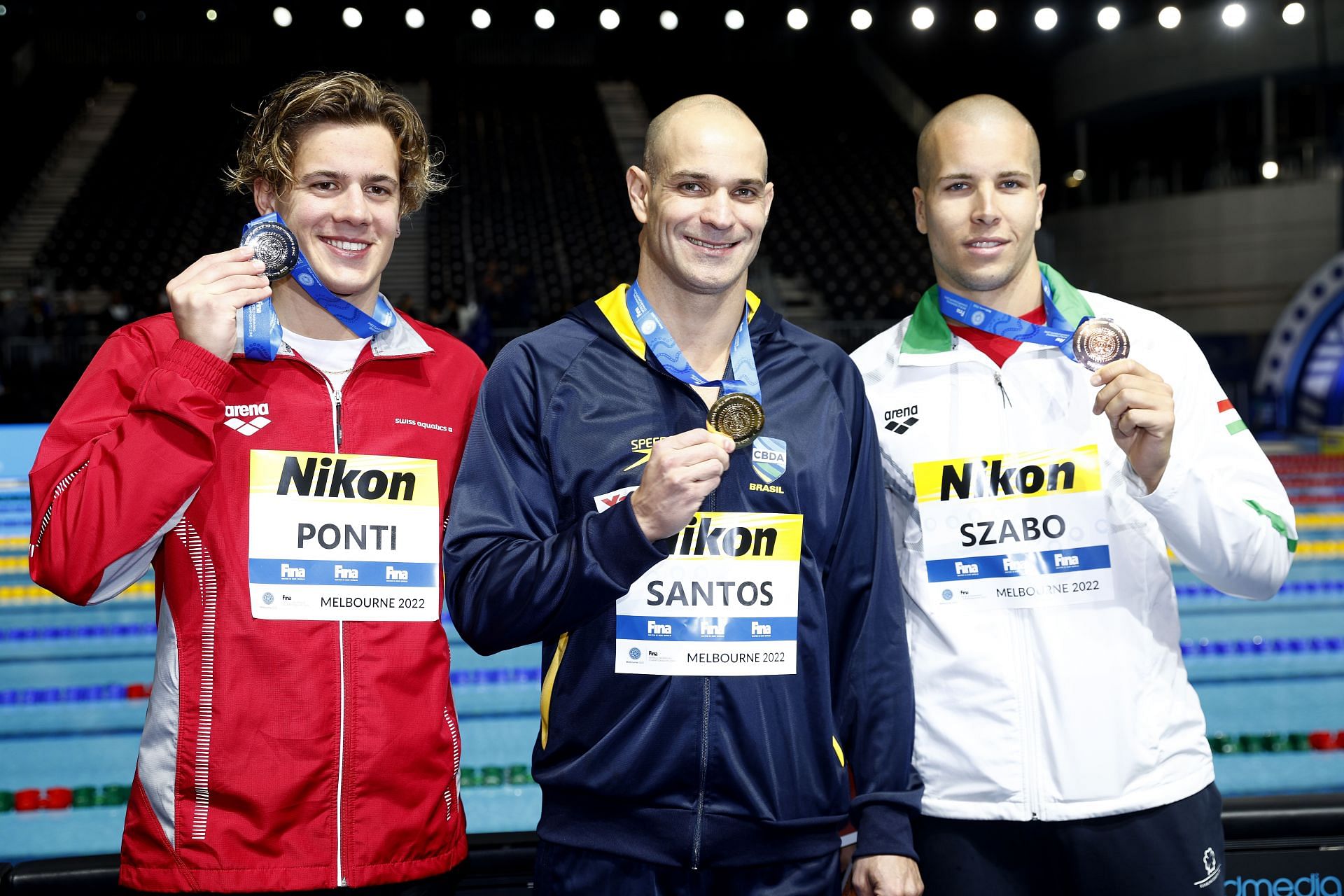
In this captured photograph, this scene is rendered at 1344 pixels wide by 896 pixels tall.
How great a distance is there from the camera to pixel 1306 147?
1777cm

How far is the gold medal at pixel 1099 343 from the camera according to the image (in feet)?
6.32

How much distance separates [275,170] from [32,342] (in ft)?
41.5

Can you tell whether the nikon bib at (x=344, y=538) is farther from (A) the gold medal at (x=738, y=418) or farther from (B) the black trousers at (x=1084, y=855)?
(B) the black trousers at (x=1084, y=855)

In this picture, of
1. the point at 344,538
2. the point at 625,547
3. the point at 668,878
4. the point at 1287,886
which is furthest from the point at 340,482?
the point at 1287,886

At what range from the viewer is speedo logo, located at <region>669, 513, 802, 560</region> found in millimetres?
1790

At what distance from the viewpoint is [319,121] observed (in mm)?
2016

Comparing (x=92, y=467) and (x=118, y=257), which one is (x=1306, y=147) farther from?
(x=92, y=467)

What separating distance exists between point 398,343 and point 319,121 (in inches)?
16.3

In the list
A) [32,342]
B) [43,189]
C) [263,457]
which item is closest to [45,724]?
[263,457]

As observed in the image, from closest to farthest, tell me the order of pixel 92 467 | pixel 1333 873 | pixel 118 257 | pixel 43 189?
1. pixel 92 467
2. pixel 1333 873
3. pixel 118 257
4. pixel 43 189

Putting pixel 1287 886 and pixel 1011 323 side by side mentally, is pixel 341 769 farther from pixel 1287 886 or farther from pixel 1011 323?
pixel 1287 886

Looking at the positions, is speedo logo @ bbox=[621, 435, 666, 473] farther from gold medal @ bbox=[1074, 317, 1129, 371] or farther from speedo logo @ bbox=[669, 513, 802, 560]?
gold medal @ bbox=[1074, 317, 1129, 371]

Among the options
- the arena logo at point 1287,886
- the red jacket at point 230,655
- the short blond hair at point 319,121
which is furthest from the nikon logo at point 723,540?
the arena logo at point 1287,886

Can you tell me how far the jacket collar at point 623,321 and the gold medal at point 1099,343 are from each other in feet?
1.71
